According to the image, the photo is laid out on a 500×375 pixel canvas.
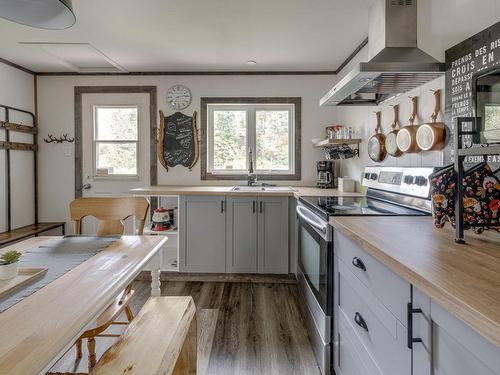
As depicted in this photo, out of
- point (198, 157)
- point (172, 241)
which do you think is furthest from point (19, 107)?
point (172, 241)

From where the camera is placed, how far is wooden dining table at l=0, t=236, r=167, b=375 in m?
0.66

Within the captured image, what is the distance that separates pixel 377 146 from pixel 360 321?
5.25 ft

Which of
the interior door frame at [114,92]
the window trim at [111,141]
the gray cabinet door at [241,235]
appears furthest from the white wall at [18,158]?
the gray cabinet door at [241,235]

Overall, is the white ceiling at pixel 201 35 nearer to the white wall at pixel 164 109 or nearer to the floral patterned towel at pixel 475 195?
the white wall at pixel 164 109

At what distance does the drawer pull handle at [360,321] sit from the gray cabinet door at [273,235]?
1.75 m

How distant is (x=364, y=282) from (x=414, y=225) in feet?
1.22

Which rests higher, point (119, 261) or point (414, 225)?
point (414, 225)

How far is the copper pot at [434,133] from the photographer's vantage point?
5.54ft

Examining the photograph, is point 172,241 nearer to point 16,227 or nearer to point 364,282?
point 16,227

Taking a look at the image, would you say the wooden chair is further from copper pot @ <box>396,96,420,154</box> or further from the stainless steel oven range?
copper pot @ <box>396,96,420,154</box>

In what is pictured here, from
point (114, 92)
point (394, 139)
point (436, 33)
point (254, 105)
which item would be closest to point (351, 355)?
point (394, 139)

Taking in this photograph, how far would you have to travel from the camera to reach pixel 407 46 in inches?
75.3

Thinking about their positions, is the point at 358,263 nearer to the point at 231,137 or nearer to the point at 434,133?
the point at 434,133

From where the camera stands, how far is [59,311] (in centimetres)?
85
